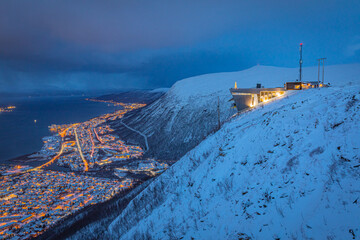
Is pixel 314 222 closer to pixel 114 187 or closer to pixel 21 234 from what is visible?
pixel 21 234

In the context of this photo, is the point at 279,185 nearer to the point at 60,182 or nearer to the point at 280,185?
the point at 280,185

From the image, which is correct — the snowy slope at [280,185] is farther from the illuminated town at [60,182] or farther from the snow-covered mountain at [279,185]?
the illuminated town at [60,182]

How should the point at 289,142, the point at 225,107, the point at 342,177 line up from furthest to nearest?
the point at 225,107 < the point at 289,142 < the point at 342,177

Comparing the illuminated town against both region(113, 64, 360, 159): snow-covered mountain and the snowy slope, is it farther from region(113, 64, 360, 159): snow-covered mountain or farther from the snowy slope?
the snowy slope

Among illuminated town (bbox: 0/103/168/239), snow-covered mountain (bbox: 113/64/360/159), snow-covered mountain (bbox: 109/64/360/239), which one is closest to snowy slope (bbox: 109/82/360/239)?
snow-covered mountain (bbox: 109/64/360/239)

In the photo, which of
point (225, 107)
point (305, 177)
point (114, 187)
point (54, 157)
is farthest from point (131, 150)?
point (305, 177)

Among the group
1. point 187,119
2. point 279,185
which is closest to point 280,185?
point 279,185

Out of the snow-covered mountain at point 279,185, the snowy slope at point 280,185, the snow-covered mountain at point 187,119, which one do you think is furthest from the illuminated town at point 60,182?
the snowy slope at point 280,185
